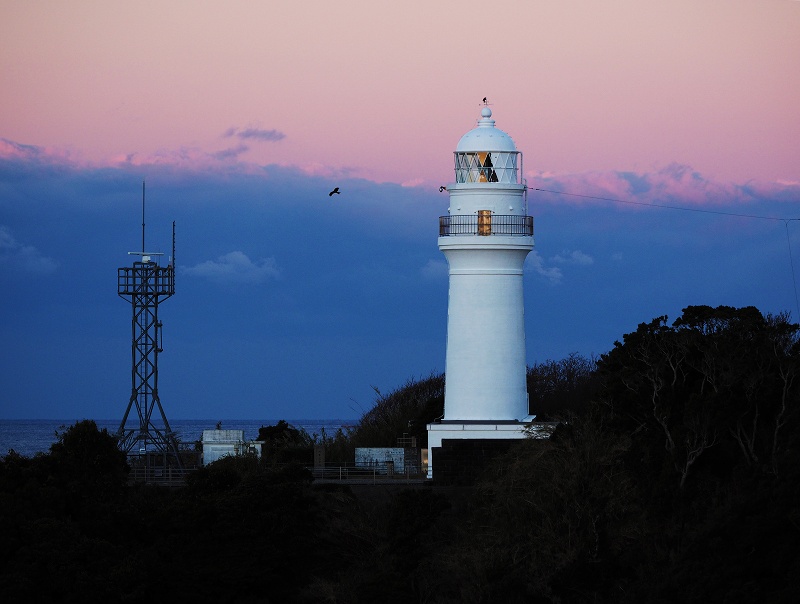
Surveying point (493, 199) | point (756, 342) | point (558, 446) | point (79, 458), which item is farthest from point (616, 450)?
point (79, 458)

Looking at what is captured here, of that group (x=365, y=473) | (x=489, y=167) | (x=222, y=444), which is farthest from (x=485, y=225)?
(x=222, y=444)

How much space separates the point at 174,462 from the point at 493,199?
13085mm

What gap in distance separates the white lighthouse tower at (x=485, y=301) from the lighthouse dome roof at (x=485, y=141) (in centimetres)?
10

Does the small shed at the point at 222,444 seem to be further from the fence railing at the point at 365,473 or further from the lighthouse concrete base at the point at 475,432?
the lighthouse concrete base at the point at 475,432

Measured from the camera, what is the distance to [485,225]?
43.6 meters

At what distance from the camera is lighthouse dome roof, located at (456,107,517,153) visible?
145 feet

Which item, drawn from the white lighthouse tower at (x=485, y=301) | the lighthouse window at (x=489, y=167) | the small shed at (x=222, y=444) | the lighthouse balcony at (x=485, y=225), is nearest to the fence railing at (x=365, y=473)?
the white lighthouse tower at (x=485, y=301)

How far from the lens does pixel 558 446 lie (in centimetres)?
3744

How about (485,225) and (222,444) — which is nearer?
(485,225)

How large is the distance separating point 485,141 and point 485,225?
2581 millimetres

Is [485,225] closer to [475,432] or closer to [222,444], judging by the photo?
[475,432]

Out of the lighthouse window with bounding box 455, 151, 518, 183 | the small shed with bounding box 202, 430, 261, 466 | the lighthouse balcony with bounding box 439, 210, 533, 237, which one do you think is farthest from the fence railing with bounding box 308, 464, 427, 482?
the lighthouse window with bounding box 455, 151, 518, 183

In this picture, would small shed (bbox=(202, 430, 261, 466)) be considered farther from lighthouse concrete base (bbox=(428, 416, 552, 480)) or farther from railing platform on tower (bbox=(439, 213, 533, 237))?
railing platform on tower (bbox=(439, 213, 533, 237))

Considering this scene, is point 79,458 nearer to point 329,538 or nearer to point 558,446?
point 329,538
